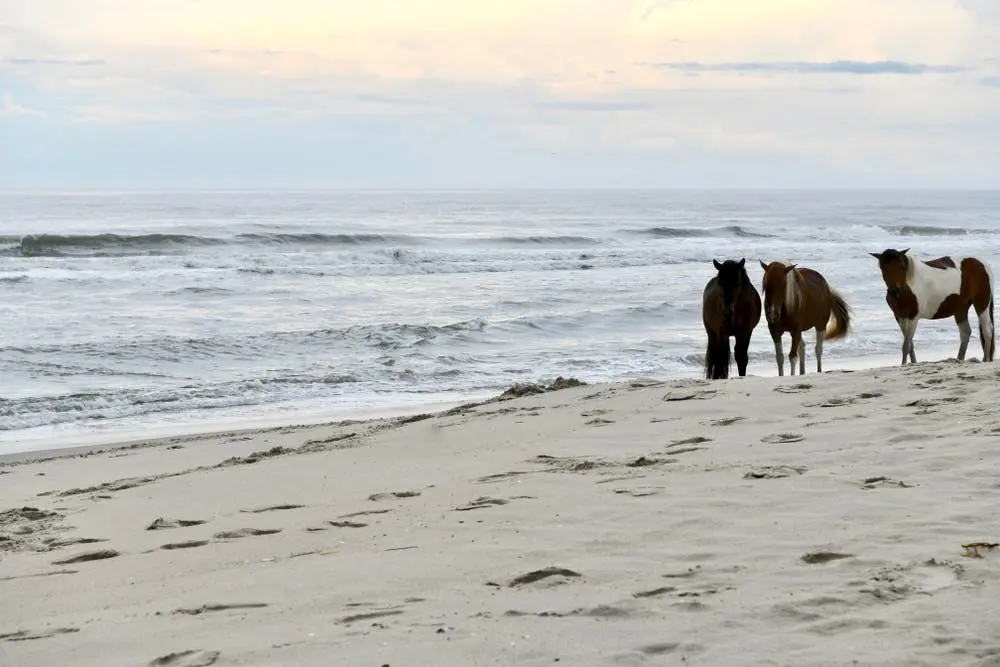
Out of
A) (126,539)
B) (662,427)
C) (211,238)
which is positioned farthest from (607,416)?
Result: (211,238)

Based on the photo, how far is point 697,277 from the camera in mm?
29062

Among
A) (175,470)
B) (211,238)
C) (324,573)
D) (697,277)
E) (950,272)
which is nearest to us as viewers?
(324,573)

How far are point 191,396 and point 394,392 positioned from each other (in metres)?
2.25

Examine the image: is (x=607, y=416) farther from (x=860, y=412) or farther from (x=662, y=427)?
(x=860, y=412)

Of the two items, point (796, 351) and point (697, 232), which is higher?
point (697, 232)

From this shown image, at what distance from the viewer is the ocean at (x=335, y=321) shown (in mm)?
12430

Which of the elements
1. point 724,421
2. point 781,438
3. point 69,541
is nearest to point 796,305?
point 724,421

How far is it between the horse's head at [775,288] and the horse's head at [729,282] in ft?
1.85

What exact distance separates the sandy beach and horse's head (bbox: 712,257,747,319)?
277cm

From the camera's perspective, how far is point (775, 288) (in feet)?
36.5

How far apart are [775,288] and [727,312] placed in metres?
0.80

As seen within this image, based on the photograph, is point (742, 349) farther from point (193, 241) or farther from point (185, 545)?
point (193, 241)

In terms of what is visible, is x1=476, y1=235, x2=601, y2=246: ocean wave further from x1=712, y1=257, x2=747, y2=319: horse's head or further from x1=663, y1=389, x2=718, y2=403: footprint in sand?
x1=663, y1=389, x2=718, y2=403: footprint in sand

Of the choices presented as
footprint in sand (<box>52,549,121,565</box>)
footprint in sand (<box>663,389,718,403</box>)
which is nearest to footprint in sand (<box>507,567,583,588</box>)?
footprint in sand (<box>52,549,121,565</box>)
